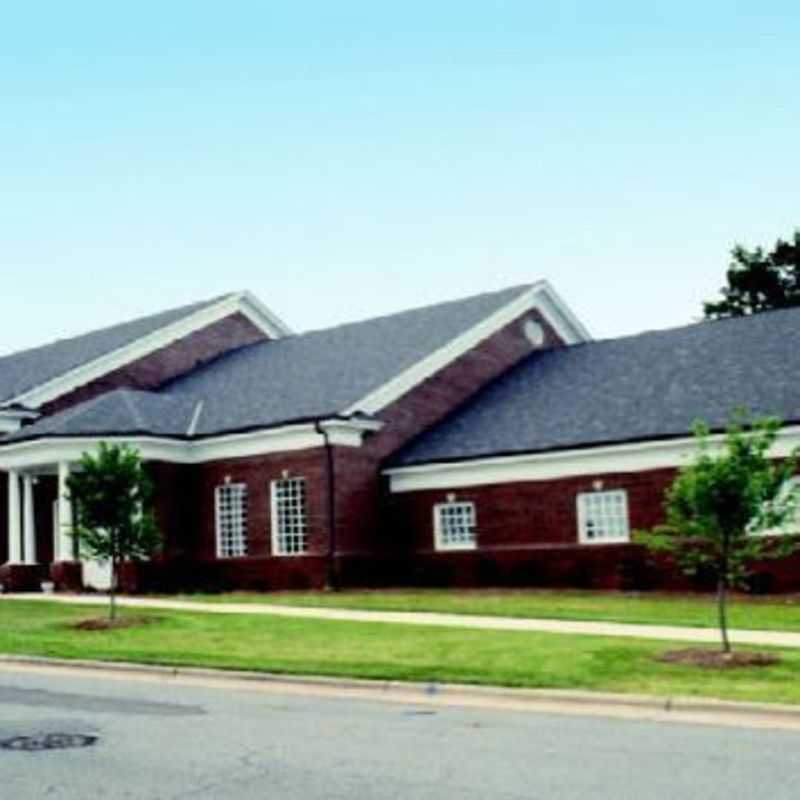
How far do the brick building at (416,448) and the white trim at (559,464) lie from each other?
1.7 inches

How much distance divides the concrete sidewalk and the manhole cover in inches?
392

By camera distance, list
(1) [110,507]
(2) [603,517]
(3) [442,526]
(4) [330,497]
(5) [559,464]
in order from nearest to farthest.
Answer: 1. (1) [110,507]
2. (2) [603,517]
3. (5) [559,464]
4. (4) [330,497]
5. (3) [442,526]

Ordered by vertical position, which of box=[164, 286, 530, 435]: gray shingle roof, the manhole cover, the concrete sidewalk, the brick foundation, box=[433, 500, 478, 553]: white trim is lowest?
the manhole cover

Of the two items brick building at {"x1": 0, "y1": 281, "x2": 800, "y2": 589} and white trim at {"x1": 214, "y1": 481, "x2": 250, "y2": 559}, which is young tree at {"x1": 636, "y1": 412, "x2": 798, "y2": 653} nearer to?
brick building at {"x1": 0, "y1": 281, "x2": 800, "y2": 589}

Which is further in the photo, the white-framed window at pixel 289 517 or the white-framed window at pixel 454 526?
the white-framed window at pixel 289 517

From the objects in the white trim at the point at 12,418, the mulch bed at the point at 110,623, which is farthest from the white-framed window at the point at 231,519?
the mulch bed at the point at 110,623

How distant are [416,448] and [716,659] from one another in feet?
62.6

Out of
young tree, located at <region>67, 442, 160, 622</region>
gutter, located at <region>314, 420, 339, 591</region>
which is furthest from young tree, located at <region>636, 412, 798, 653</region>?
gutter, located at <region>314, 420, 339, 591</region>

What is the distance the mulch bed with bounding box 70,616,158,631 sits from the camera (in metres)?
23.3

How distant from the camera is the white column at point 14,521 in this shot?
3569 centimetres

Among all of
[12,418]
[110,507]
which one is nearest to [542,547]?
[110,507]

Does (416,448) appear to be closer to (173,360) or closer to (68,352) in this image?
(173,360)

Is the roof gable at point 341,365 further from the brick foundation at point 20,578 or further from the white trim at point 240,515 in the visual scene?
the brick foundation at point 20,578

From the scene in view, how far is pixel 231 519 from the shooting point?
35719 millimetres
